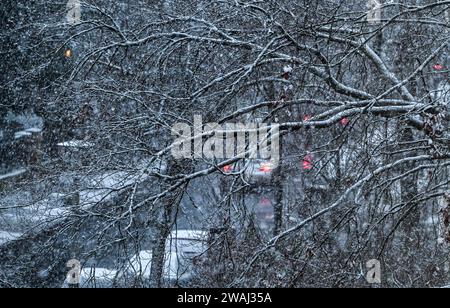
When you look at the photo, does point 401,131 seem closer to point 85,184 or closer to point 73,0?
point 85,184

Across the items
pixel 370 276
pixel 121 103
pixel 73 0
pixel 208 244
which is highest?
pixel 73 0

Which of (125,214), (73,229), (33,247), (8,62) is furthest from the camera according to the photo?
(8,62)

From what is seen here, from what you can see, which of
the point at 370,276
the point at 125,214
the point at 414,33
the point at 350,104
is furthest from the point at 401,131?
the point at 125,214

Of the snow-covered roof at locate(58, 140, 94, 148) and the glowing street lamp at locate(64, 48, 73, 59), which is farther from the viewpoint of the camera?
the glowing street lamp at locate(64, 48, 73, 59)

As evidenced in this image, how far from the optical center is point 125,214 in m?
6.95

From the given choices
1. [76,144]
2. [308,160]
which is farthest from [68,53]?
[308,160]

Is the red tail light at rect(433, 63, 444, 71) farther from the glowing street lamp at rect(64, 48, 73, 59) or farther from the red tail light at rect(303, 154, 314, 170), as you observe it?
the glowing street lamp at rect(64, 48, 73, 59)

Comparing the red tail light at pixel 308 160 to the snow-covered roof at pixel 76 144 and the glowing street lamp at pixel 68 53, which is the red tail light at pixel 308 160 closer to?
the snow-covered roof at pixel 76 144

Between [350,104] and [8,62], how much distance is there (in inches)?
293

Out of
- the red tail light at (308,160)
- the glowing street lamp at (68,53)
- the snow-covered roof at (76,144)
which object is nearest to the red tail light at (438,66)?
the red tail light at (308,160)

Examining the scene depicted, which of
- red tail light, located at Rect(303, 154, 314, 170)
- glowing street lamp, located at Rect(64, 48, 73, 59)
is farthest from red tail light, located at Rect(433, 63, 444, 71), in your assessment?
glowing street lamp, located at Rect(64, 48, 73, 59)

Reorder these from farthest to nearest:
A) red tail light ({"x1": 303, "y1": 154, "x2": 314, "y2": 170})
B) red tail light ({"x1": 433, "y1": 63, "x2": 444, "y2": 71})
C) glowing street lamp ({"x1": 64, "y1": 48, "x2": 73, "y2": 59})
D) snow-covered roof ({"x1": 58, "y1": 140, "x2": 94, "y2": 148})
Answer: glowing street lamp ({"x1": 64, "y1": 48, "x2": 73, "y2": 59})
red tail light ({"x1": 433, "y1": 63, "x2": 444, "y2": 71})
snow-covered roof ({"x1": 58, "y1": 140, "x2": 94, "y2": 148})
red tail light ({"x1": 303, "y1": 154, "x2": 314, "y2": 170})

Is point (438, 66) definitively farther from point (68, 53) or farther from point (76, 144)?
point (68, 53)

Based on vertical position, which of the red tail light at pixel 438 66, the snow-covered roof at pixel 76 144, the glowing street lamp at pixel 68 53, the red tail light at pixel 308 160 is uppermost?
the glowing street lamp at pixel 68 53
